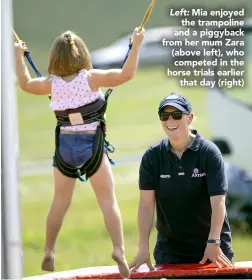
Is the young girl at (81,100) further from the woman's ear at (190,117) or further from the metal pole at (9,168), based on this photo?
the metal pole at (9,168)

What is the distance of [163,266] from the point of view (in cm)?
396

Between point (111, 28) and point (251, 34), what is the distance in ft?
2.88

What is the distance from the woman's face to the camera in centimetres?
380

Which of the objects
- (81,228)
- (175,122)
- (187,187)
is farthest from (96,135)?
(81,228)

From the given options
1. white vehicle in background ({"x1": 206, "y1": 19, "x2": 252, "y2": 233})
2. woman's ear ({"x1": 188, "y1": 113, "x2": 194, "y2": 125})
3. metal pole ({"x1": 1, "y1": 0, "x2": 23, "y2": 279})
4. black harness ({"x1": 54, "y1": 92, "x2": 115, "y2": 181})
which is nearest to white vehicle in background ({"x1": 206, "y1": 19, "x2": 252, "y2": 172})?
white vehicle in background ({"x1": 206, "y1": 19, "x2": 252, "y2": 233})

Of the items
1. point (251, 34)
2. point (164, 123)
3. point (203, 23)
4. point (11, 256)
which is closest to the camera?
point (11, 256)

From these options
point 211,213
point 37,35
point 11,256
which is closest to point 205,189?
point 211,213

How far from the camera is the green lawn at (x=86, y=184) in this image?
5.84 meters

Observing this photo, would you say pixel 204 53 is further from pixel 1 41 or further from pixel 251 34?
pixel 1 41

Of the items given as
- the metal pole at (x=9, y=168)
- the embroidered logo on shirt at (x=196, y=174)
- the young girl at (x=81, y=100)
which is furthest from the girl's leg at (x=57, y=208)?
the metal pole at (x=9, y=168)

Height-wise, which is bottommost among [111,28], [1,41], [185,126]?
[185,126]

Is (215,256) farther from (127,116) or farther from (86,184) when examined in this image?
(86,184)

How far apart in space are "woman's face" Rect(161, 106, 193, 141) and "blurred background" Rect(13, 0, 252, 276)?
149 cm

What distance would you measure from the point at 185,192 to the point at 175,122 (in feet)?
1.04
